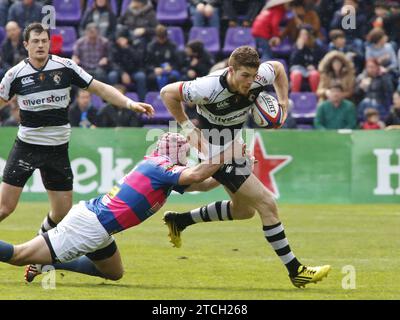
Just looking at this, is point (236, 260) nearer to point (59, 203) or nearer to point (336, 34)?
point (59, 203)

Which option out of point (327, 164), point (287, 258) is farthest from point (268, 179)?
point (287, 258)

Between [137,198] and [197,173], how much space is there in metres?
0.56

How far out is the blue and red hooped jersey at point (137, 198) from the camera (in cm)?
920

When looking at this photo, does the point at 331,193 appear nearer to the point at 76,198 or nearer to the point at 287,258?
the point at 76,198

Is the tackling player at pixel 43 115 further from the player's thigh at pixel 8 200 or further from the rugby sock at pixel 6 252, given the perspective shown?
the rugby sock at pixel 6 252

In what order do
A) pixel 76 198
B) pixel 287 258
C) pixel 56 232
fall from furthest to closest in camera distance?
pixel 76 198
pixel 287 258
pixel 56 232

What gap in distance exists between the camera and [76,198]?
730 inches

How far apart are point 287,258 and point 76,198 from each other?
29.7 ft

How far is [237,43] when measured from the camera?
23.2m

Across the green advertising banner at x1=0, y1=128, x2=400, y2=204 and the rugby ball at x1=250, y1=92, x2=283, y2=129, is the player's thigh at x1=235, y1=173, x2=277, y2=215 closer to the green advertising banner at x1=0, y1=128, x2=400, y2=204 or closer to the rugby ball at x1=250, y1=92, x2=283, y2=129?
the rugby ball at x1=250, y1=92, x2=283, y2=129

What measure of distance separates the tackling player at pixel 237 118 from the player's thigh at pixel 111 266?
4.07ft

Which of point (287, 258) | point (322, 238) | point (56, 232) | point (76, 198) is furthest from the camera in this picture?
point (76, 198)

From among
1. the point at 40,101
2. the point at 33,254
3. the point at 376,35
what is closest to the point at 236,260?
the point at 40,101

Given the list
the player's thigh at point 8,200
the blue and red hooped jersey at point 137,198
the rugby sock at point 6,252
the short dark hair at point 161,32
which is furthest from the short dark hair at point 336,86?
the rugby sock at point 6,252
